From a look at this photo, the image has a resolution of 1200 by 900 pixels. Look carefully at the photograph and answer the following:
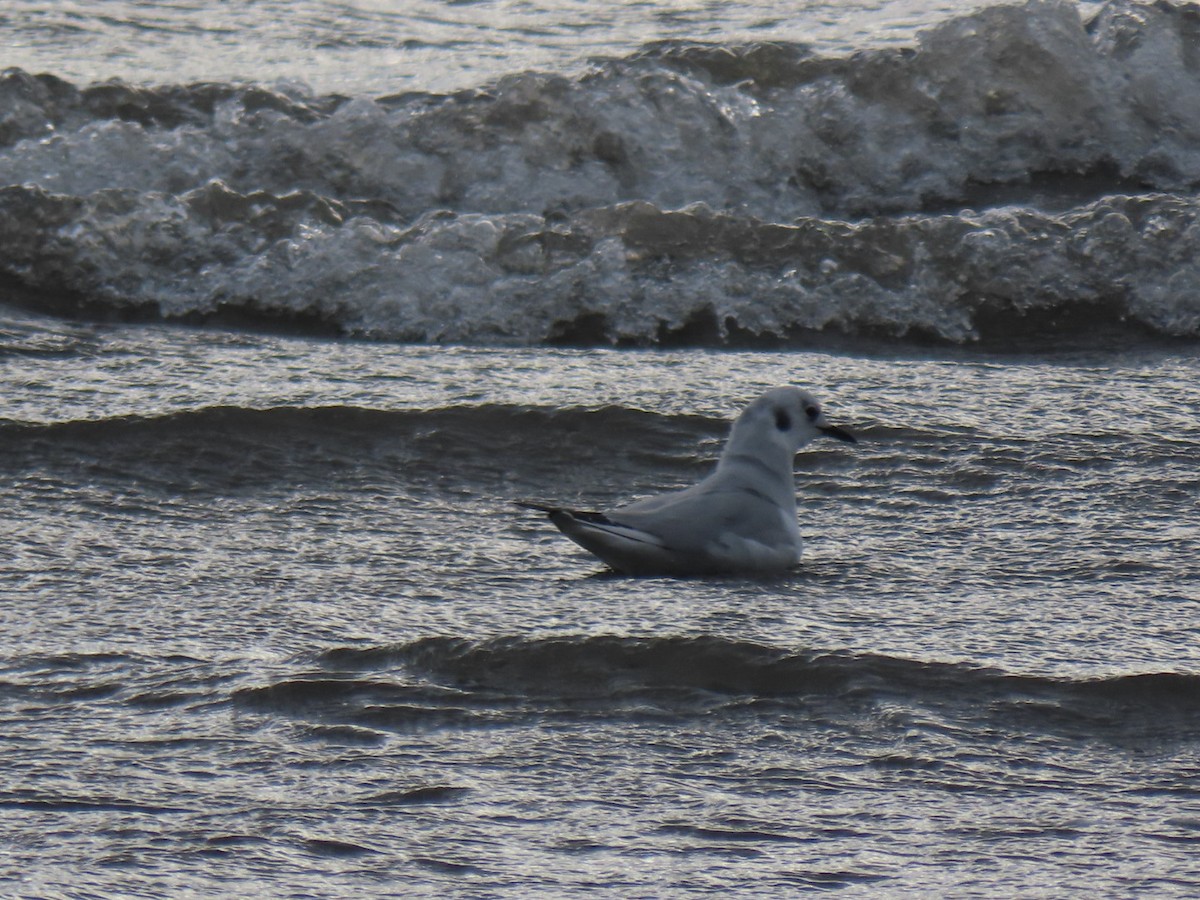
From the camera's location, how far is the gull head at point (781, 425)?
4.00 meters

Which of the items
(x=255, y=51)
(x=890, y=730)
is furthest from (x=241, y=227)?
(x=890, y=730)

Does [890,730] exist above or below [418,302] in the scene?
below

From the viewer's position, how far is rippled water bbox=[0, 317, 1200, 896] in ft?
8.04

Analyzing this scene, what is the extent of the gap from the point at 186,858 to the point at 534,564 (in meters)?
1.40

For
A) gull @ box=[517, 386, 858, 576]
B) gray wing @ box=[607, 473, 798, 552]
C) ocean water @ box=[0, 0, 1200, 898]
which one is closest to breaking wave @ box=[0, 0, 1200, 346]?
ocean water @ box=[0, 0, 1200, 898]

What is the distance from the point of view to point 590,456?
4426 mm

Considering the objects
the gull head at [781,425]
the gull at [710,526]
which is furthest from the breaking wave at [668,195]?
the gull at [710,526]

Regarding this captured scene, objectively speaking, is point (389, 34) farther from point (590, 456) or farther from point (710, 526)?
point (710, 526)

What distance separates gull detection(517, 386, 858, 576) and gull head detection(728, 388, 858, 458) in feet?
0.09

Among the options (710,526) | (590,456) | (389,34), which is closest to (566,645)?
(710,526)

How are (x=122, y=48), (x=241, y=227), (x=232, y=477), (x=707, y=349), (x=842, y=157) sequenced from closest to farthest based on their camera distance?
(x=232, y=477) → (x=707, y=349) → (x=241, y=227) → (x=842, y=157) → (x=122, y=48)

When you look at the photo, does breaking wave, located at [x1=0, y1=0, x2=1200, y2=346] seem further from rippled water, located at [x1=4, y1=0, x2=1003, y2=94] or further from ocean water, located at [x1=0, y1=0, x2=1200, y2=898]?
rippled water, located at [x1=4, y1=0, x2=1003, y2=94]

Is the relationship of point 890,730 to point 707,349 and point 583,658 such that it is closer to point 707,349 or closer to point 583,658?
point 583,658

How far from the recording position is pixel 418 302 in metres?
5.80
